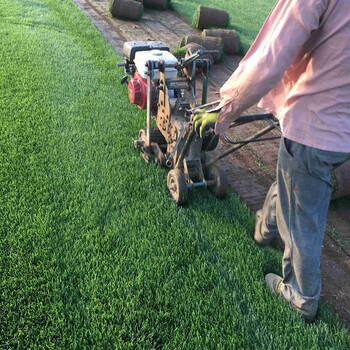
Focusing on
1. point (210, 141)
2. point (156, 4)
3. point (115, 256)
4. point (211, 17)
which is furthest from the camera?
point (156, 4)

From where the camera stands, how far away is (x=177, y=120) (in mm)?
3535

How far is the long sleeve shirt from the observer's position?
1.74 meters

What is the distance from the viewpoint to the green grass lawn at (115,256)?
2365 millimetres

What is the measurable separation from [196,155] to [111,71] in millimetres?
3386

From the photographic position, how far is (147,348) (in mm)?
2285

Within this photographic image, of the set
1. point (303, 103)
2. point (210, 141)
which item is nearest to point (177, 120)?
point (210, 141)

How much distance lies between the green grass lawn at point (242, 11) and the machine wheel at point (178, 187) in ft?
19.5

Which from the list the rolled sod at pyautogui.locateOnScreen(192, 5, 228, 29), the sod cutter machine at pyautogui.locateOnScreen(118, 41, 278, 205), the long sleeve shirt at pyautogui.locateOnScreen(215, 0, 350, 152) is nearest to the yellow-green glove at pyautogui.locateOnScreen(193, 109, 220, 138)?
the long sleeve shirt at pyautogui.locateOnScreen(215, 0, 350, 152)

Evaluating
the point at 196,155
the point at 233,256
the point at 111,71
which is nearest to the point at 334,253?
the point at 233,256

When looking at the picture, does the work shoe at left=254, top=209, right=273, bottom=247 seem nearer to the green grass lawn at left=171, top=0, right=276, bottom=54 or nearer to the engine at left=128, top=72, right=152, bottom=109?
the engine at left=128, top=72, right=152, bottom=109

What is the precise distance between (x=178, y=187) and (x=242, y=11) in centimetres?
1071

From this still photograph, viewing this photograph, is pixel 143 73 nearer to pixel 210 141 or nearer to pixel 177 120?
pixel 177 120

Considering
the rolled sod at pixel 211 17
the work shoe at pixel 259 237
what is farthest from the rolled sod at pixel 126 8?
the work shoe at pixel 259 237

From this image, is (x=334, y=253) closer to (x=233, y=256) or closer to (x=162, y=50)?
(x=233, y=256)
